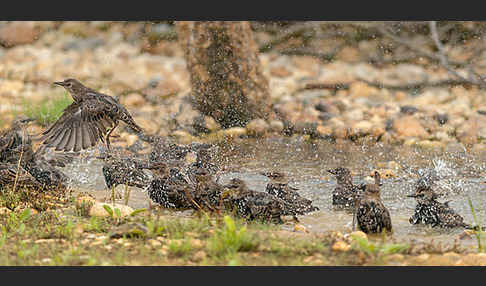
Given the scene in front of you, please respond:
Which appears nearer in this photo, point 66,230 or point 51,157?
point 66,230

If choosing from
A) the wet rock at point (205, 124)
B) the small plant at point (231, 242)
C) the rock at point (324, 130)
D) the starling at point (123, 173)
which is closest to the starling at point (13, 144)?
the starling at point (123, 173)

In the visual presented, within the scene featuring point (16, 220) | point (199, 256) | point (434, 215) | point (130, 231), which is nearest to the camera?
point (199, 256)

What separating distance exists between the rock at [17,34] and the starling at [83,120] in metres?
8.71

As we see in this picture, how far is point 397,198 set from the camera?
751 centimetres

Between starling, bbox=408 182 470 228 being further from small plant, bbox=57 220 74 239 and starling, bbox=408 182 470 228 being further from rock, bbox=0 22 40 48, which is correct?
rock, bbox=0 22 40 48

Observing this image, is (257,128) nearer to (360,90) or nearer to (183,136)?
(183,136)

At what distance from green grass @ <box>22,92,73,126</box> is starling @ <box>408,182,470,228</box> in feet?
18.2

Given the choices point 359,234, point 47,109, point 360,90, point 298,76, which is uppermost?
point 298,76

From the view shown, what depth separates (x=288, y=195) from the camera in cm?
673

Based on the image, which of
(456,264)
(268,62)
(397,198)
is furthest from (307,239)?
(268,62)

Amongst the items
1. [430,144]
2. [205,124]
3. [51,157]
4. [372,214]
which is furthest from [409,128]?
[51,157]

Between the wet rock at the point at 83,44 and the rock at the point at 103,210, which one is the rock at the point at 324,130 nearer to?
the rock at the point at 103,210

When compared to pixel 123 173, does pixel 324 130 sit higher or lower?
higher

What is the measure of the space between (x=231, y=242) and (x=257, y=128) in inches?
216
